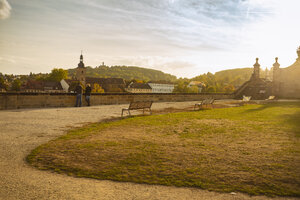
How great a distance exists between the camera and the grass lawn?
140 inches

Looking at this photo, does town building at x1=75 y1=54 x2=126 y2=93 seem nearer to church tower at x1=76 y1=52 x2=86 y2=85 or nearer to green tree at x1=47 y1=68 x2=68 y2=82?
church tower at x1=76 y1=52 x2=86 y2=85

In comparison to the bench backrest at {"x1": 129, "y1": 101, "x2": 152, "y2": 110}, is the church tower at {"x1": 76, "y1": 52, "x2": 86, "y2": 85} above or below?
above

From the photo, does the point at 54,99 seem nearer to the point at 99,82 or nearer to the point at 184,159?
the point at 184,159

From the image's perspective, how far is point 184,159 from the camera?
4473 millimetres

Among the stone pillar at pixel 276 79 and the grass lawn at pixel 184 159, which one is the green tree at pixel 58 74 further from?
the grass lawn at pixel 184 159

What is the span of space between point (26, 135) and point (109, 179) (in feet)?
13.3

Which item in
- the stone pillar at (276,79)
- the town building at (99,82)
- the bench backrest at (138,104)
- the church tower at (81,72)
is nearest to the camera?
the bench backrest at (138,104)

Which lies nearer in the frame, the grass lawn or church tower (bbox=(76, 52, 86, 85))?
the grass lawn

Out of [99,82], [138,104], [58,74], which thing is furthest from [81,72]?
[138,104]

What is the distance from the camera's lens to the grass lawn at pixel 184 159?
3543 millimetres

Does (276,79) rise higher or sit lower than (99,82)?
lower

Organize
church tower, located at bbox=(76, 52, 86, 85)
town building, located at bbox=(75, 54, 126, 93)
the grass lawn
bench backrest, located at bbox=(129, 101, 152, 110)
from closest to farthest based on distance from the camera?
the grass lawn → bench backrest, located at bbox=(129, 101, 152, 110) → town building, located at bbox=(75, 54, 126, 93) → church tower, located at bbox=(76, 52, 86, 85)

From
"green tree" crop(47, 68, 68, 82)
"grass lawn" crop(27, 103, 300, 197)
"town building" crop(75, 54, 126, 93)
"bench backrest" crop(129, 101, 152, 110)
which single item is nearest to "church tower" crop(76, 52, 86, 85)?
"town building" crop(75, 54, 126, 93)

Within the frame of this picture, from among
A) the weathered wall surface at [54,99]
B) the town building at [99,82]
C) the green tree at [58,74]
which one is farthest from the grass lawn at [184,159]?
the green tree at [58,74]
